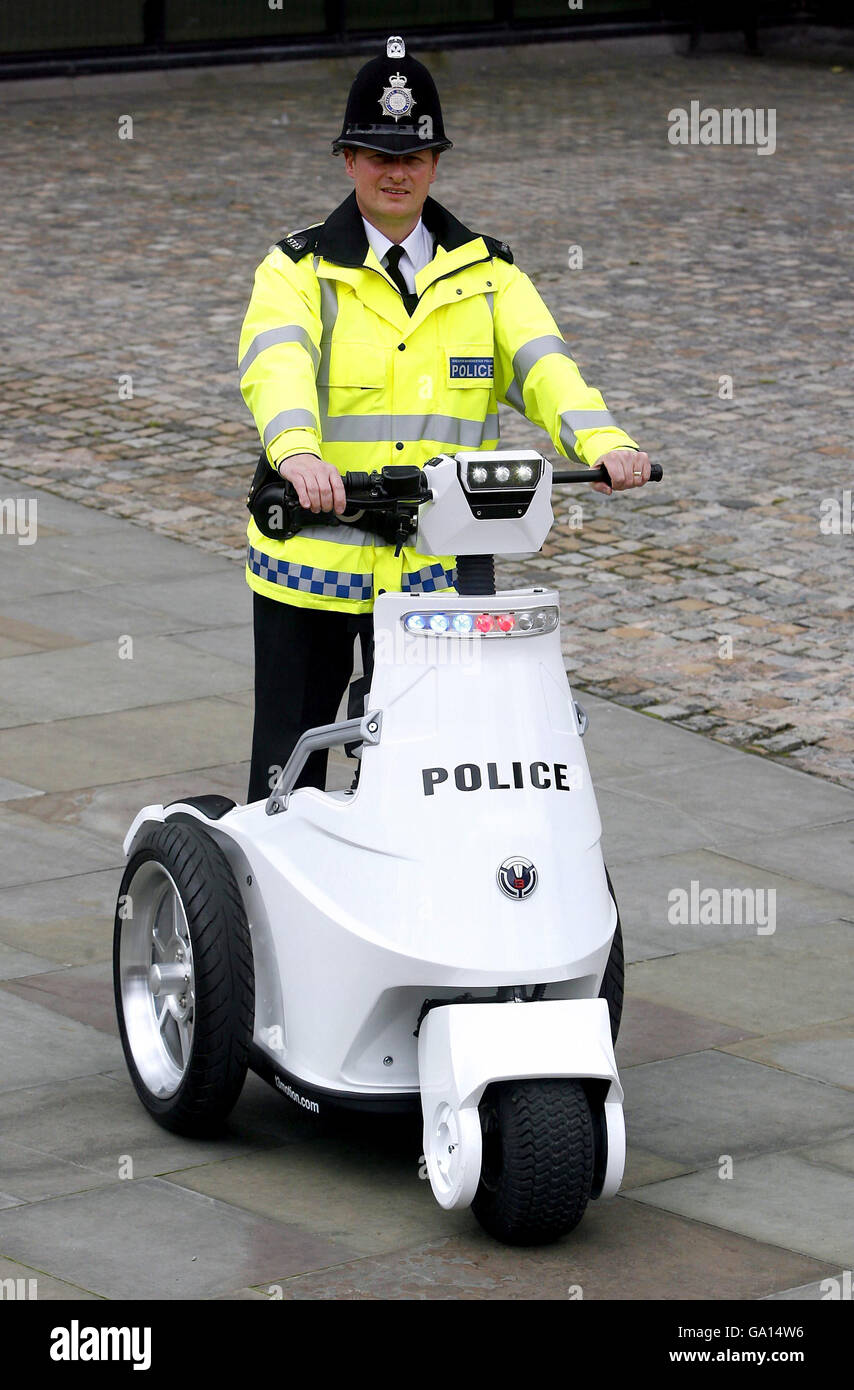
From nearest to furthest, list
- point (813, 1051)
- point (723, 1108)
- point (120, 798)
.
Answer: point (723, 1108)
point (813, 1051)
point (120, 798)

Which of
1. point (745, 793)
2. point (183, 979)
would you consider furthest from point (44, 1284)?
point (745, 793)

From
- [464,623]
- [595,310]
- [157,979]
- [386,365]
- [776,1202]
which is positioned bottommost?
[776,1202]

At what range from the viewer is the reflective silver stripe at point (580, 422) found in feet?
16.0

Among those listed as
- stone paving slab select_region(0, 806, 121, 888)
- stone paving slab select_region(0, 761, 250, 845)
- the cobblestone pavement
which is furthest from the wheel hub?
the cobblestone pavement

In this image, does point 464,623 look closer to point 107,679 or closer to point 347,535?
point 347,535

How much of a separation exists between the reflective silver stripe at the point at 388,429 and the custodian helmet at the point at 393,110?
1.84ft

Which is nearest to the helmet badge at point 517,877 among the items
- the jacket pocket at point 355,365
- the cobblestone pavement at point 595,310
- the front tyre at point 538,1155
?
the front tyre at point 538,1155

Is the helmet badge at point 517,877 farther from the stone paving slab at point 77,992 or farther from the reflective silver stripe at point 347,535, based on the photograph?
the stone paving slab at point 77,992

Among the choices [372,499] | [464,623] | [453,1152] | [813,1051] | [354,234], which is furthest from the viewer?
[813,1051]

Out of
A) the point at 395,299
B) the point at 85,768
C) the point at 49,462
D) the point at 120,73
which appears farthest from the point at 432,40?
the point at 395,299

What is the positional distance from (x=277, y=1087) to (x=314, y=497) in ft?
4.15

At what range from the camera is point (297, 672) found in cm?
514

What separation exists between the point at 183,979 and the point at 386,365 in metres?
1.39

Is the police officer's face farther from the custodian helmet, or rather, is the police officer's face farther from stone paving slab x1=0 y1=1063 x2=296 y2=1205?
stone paving slab x1=0 y1=1063 x2=296 y2=1205
